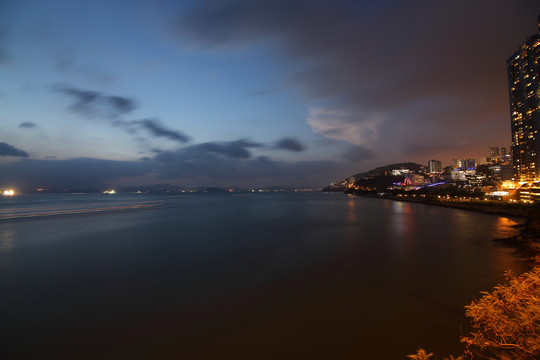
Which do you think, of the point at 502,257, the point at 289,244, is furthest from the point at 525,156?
the point at 289,244

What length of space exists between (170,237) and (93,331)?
13.0 metres

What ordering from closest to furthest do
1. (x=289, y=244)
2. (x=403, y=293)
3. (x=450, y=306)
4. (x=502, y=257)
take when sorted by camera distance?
(x=450, y=306) < (x=403, y=293) < (x=502, y=257) < (x=289, y=244)

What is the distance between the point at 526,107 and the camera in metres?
75.9

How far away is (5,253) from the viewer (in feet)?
46.5

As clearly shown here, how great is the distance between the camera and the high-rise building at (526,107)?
7031cm

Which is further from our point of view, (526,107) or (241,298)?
(526,107)

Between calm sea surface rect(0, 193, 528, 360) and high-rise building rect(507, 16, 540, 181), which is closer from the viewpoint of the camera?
calm sea surface rect(0, 193, 528, 360)

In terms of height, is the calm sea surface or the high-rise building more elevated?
the high-rise building

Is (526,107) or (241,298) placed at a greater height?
(526,107)

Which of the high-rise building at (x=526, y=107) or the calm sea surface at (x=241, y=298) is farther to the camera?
the high-rise building at (x=526, y=107)

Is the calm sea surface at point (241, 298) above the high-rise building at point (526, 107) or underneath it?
underneath

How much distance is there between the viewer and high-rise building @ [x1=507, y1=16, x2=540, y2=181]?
231 ft

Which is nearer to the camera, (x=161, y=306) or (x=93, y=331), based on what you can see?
(x=93, y=331)

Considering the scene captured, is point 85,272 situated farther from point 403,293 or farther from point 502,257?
point 502,257
